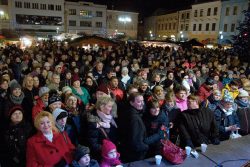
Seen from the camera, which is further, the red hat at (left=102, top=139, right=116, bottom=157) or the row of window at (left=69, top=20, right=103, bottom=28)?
the row of window at (left=69, top=20, right=103, bottom=28)

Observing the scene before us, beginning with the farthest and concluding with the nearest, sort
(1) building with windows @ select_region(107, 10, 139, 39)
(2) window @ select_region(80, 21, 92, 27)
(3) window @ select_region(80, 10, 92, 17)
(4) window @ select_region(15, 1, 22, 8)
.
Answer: (1) building with windows @ select_region(107, 10, 139, 39)
(2) window @ select_region(80, 21, 92, 27)
(3) window @ select_region(80, 10, 92, 17)
(4) window @ select_region(15, 1, 22, 8)

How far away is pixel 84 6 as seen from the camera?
2119 inches

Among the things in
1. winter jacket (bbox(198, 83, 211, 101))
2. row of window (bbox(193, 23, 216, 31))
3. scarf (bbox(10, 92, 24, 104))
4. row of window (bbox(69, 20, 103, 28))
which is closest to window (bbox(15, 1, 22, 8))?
row of window (bbox(69, 20, 103, 28))

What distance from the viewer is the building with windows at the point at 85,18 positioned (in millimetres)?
52719

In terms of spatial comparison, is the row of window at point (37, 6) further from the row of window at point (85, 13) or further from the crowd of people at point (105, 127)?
the crowd of people at point (105, 127)

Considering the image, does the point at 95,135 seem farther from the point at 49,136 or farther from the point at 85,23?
the point at 85,23

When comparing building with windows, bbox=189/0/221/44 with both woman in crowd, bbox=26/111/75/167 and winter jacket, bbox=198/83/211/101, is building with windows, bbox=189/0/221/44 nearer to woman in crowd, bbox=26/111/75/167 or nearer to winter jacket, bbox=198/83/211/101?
winter jacket, bbox=198/83/211/101

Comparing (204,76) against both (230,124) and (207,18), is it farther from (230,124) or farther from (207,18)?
(207,18)

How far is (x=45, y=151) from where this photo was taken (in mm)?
3281

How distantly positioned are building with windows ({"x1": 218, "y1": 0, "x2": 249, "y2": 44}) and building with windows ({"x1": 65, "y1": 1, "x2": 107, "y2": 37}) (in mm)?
27112

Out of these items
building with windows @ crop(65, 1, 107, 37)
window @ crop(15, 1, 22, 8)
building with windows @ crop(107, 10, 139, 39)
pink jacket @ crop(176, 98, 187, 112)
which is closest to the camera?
pink jacket @ crop(176, 98, 187, 112)

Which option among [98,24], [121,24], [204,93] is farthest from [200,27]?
[204,93]

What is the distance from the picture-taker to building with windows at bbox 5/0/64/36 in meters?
45.9

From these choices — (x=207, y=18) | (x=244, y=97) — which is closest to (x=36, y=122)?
(x=244, y=97)
